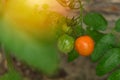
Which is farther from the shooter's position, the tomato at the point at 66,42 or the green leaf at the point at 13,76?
the tomato at the point at 66,42

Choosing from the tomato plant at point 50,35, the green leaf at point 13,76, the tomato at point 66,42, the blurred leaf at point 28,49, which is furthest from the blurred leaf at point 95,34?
the blurred leaf at point 28,49

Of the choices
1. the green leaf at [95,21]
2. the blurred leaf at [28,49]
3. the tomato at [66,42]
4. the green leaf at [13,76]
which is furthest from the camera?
the green leaf at [95,21]

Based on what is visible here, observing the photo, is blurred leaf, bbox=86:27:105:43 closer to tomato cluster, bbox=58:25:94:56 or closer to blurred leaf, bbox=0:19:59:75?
tomato cluster, bbox=58:25:94:56

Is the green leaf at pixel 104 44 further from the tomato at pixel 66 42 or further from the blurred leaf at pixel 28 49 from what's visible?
the blurred leaf at pixel 28 49

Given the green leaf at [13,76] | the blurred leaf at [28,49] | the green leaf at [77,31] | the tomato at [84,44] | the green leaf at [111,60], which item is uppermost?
the blurred leaf at [28,49]

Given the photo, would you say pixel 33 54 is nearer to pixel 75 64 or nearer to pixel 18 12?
pixel 18 12

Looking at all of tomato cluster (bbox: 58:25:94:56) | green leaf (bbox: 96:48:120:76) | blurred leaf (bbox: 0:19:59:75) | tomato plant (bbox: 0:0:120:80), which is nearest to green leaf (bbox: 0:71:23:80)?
tomato plant (bbox: 0:0:120:80)

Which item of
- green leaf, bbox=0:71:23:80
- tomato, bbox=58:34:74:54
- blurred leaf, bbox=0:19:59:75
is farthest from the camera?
tomato, bbox=58:34:74:54

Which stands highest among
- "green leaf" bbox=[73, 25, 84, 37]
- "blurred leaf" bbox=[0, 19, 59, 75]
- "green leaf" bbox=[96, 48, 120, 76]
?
"blurred leaf" bbox=[0, 19, 59, 75]
